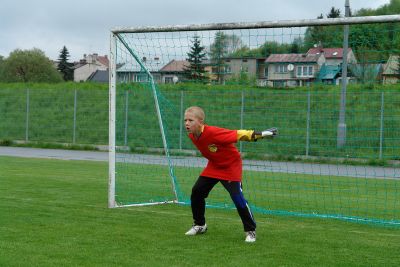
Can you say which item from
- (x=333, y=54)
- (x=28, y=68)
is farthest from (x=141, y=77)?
(x=28, y=68)

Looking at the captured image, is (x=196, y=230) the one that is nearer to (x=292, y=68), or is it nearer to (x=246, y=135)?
(x=246, y=135)

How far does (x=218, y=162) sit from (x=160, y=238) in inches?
48.3

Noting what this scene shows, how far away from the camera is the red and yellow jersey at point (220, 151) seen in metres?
9.32

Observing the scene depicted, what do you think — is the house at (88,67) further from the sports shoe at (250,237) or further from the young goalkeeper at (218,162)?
the sports shoe at (250,237)

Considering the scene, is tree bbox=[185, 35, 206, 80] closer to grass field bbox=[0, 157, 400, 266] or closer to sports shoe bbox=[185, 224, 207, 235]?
grass field bbox=[0, 157, 400, 266]

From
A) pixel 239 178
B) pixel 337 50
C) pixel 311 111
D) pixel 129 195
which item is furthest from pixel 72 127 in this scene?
pixel 239 178

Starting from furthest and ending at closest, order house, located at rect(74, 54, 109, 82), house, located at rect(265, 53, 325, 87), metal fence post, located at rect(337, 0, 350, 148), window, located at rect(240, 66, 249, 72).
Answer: house, located at rect(74, 54, 109, 82), window, located at rect(240, 66, 249, 72), metal fence post, located at rect(337, 0, 350, 148), house, located at rect(265, 53, 325, 87)

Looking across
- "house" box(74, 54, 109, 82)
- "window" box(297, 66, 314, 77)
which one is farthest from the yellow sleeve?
"house" box(74, 54, 109, 82)

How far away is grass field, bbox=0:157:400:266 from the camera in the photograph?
806cm

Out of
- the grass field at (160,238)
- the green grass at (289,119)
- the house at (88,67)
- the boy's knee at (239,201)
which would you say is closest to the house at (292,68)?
the grass field at (160,238)

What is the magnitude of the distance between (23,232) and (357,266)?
167 inches

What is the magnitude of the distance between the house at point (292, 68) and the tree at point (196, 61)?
47.6 inches

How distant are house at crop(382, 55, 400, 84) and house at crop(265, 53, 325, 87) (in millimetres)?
1110

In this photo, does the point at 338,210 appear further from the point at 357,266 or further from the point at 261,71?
the point at 357,266
